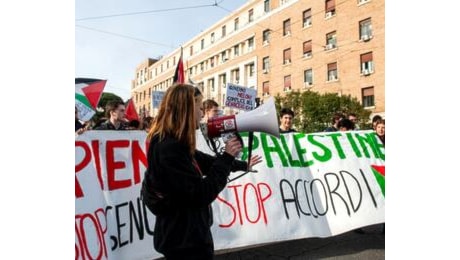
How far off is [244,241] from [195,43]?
48.1 meters

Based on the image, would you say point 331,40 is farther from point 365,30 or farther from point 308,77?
point 308,77

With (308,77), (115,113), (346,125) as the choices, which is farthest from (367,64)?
(115,113)

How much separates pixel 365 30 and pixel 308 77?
19.1ft

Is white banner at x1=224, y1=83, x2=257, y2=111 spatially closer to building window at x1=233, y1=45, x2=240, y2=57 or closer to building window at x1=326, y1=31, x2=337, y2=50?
building window at x1=326, y1=31, x2=337, y2=50

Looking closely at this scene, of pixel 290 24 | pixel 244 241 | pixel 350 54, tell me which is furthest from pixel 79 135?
pixel 290 24

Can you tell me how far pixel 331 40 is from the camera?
28734mm

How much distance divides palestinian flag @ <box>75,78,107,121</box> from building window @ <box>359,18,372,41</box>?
2288cm

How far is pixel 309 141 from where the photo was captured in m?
4.55

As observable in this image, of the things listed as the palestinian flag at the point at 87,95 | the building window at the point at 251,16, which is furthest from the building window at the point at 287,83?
the palestinian flag at the point at 87,95

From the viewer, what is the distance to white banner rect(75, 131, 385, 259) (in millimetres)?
3260

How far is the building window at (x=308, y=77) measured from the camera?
99.7 ft

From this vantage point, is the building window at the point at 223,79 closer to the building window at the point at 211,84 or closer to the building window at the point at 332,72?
the building window at the point at 211,84

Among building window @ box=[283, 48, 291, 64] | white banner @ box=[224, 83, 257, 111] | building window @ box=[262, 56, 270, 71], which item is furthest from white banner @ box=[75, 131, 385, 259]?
building window @ box=[262, 56, 270, 71]

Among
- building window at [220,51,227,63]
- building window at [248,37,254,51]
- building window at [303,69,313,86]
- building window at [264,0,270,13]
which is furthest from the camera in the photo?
building window at [220,51,227,63]
